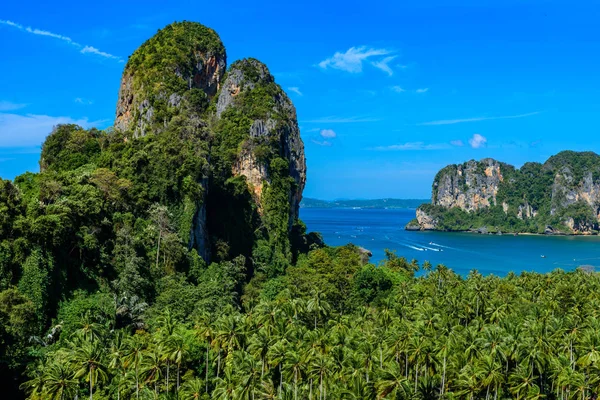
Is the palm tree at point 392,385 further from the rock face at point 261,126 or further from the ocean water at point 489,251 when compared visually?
the ocean water at point 489,251

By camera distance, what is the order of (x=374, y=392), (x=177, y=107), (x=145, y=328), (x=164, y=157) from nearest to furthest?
(x=374, y=392), (x=145, y=328), (x=164, y=157), (x=177, y=107)

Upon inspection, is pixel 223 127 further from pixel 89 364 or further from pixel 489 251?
pixel 489 251

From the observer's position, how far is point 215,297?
5706cm

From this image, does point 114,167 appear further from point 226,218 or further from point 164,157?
point 226,218

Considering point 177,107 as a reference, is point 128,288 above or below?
below

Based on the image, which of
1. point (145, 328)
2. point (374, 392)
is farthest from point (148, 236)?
point (374, 392)

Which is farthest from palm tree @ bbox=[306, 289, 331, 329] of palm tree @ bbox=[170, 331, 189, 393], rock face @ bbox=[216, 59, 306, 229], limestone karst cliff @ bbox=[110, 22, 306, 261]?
rock face @ bbox=[216, 59, 306, 229]

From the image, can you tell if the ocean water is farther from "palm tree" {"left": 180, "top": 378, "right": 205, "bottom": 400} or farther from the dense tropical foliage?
"palm tree" {"left": 180, "top": 378, "right": 205, "bottom": 400}

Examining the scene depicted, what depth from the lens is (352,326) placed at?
5012 cm

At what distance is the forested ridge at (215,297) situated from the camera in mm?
38500

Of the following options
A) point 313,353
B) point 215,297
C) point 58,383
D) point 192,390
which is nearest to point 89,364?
point 58,383

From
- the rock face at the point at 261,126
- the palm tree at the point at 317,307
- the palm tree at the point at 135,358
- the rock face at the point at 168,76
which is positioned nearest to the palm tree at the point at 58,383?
A: the palm tree at the point at 135,358

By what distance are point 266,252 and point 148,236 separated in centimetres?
2558

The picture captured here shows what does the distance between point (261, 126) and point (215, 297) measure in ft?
139
